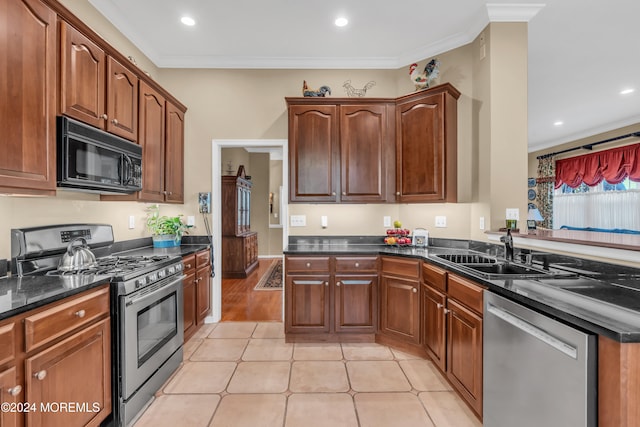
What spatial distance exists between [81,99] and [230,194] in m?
3.76

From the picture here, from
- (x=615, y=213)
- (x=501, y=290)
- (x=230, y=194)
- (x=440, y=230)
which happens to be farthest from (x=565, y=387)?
(x=615, y=213)

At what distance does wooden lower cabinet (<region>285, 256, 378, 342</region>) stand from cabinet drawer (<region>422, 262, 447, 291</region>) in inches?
20.1

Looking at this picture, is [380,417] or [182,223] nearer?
[380,417]

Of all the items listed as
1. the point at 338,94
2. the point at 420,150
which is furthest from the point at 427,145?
the point at 338,94

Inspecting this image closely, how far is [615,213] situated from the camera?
583 cm

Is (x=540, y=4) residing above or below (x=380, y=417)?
above

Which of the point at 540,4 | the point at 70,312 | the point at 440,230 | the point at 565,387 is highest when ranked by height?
the point at 540,4

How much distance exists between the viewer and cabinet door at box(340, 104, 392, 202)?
3109mm

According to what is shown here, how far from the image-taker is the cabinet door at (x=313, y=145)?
3.10 m

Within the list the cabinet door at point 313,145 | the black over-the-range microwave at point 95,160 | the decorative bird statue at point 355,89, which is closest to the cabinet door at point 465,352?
the cabinet door at point 313,145

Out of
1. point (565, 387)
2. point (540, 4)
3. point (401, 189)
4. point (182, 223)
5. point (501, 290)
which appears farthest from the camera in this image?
point (182, 223)

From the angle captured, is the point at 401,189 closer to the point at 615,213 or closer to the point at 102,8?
the point at 102,8

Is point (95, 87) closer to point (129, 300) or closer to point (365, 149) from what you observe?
point (129, 300)

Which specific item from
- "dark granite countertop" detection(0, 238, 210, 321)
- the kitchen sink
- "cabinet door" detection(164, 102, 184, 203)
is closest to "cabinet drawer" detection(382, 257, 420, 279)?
the kitchen sink
